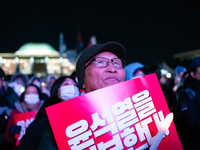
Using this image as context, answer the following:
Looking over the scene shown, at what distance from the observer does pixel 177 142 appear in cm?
110

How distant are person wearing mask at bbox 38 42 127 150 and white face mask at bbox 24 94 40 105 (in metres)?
2.19

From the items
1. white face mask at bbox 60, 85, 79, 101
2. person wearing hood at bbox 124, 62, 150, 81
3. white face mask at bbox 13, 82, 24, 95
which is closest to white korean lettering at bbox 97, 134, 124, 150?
white face mask at bbox 60, 85, 79, 101

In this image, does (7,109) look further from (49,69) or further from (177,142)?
(49,69)

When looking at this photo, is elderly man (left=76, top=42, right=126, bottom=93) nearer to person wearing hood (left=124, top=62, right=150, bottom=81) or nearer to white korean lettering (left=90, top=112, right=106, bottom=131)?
white korean lettering (left=90, top=112, right=106, bottom=131)

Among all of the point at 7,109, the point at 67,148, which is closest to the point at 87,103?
the point at 67,148

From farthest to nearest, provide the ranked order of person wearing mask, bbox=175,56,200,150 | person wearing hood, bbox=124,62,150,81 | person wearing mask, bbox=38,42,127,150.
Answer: person wearing hood, bbox=124,62,150,81 < person wearing mask, bbox=175,56,200,150 < person wearing mask, bbox=38,42,127,150

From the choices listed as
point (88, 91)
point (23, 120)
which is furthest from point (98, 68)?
point (23, 120)

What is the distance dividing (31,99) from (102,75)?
2.49 m

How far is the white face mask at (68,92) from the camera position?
2473 millimetres

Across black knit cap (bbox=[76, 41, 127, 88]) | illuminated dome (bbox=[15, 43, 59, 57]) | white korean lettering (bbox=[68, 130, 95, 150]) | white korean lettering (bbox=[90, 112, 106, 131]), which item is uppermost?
illuminated dome (bbox=[15, 43, 59, 57])

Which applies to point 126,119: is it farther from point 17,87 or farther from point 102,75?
point 17,87

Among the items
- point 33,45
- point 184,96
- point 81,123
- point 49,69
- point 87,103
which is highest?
point 33,45

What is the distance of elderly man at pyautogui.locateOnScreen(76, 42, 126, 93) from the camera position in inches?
49.4

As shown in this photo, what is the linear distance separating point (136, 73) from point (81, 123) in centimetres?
214
